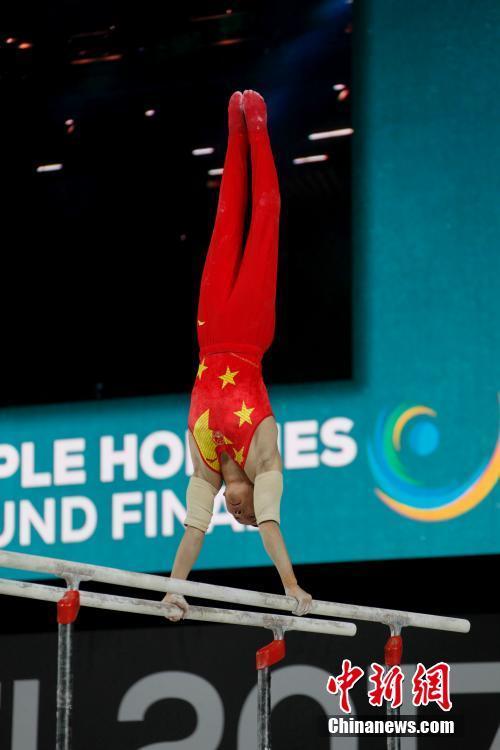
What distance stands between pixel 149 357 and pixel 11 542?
1504 millimetres

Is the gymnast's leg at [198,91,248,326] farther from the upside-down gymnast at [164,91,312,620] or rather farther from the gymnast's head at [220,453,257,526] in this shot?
the gymnast's head at [220,453,257,526]

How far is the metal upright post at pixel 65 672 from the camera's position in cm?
423

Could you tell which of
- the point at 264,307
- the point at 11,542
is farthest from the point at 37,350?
the point at 264,307

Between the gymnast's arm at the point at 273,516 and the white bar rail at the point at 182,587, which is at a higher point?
the gymnast's arm at the point at 273,516

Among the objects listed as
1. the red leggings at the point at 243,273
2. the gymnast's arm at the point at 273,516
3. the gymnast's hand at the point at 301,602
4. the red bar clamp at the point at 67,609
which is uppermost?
the red leggings at the point at 243,273

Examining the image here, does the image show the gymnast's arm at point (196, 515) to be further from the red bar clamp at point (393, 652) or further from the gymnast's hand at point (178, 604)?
the red bar clamp at point (393, 652)

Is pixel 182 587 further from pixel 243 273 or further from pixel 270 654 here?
pixel 243 273

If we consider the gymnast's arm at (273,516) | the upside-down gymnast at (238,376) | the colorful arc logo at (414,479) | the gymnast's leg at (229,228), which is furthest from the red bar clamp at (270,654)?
the colorful arc logo at (414,479)

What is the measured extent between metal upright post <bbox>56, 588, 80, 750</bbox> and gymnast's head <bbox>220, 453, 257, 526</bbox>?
128 cm

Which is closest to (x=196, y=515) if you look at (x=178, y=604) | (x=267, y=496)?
(x=267, y=496)

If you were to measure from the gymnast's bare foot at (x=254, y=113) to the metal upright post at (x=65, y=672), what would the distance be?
236cm

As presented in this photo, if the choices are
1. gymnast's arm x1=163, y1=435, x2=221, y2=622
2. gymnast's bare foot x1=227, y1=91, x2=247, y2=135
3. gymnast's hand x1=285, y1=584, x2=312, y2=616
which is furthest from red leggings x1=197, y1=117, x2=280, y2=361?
gymnast's hand x1=285, y1=584, x2=312, y2=616

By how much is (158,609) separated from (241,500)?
77 centimetres

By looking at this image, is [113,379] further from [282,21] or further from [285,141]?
[282,21]
